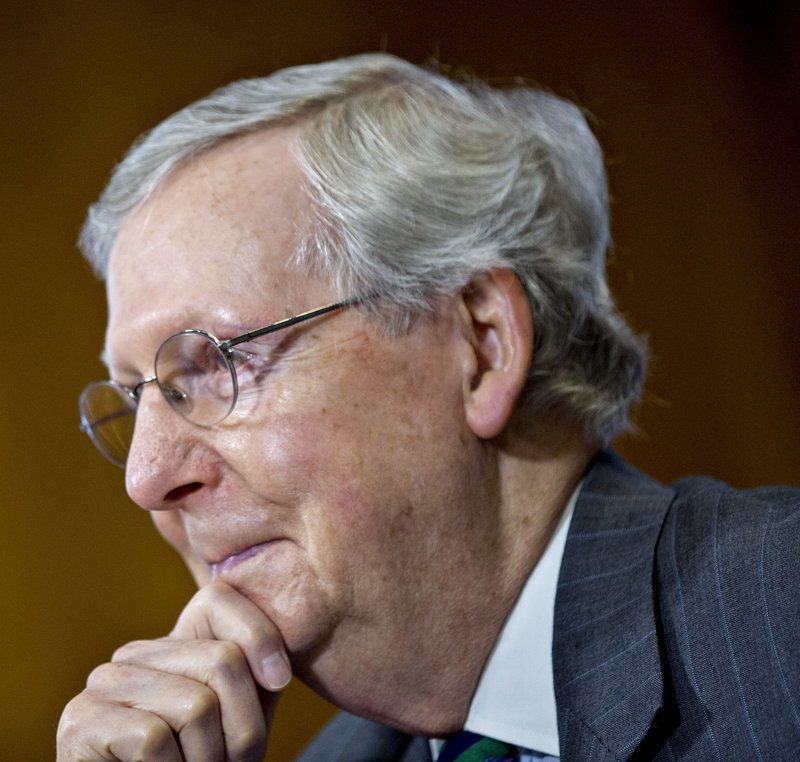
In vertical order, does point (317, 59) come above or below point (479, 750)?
above

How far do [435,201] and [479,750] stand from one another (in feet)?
2.78

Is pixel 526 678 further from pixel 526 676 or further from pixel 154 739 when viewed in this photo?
pixel 154 739

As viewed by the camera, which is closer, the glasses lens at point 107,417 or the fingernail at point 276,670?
the fingernail at point 276,670

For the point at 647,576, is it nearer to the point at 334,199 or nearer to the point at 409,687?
the point at 409,687

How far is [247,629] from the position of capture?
1289 millimetres

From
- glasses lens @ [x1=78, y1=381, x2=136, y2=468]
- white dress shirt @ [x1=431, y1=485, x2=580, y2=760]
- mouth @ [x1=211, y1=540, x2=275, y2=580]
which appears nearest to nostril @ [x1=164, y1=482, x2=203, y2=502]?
mouth @ [x1=211, y1=540, x2=275, y2=580]

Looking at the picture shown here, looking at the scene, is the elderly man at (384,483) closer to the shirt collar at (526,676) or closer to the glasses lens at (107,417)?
the shirt collar at (526,676)

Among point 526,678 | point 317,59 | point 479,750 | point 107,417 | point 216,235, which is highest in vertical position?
point 317,59

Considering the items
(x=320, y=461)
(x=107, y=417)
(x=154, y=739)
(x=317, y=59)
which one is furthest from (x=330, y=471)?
(x=317, y=59)

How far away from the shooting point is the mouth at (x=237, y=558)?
1.33 meters

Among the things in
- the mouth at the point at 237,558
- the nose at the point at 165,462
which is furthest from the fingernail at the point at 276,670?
the nose at the point at 165,462

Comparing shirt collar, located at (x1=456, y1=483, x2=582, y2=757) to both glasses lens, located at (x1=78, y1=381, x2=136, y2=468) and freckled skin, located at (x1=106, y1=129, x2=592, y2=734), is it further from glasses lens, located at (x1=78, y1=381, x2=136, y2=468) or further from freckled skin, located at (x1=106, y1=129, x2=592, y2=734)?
glasses lens, located at (x1=78, y1=381, x2=136, y2=468)

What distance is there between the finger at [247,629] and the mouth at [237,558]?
1.0 inches

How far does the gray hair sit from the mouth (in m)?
0.38
